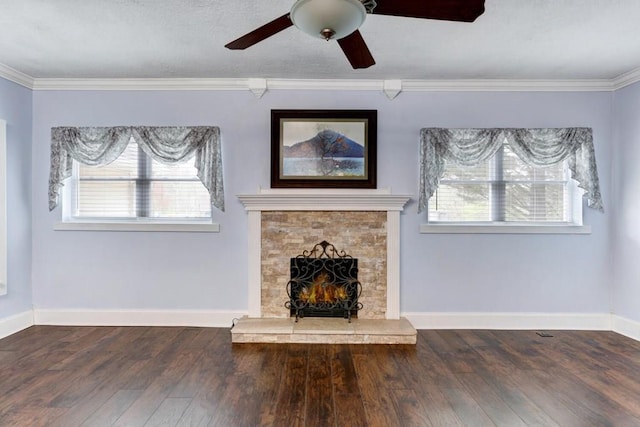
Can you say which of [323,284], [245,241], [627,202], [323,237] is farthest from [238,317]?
[627,202]

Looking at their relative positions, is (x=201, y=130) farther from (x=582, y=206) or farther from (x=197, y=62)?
(x=582, y=206)

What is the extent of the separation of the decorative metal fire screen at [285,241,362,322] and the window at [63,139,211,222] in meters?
1.19

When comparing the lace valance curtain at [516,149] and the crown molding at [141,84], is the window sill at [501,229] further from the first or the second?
the crown molding at [141,84]

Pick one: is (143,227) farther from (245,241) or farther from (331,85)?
(331,85)

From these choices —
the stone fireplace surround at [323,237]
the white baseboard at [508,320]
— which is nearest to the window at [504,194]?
the stone fireplace surround at [323,237]

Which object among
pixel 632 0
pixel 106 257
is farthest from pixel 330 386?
pixel 632 0

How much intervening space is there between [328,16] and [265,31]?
1.63ft

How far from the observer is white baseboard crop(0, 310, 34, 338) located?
11.7 ft

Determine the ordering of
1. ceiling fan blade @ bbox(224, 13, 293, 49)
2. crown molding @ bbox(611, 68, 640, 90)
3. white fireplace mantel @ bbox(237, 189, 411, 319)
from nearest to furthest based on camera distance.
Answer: ceiling fan blade @ bbox(224, 13, 293, 49) → crown molding @ bbox(611, 68, 640, 90) → white fireplace mantel @ bbox(237, 189, 411, 319)

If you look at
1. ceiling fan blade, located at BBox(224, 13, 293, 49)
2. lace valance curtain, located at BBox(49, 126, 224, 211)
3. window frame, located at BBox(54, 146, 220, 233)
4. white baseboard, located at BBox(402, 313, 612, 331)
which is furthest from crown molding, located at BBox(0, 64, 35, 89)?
white baseboard, located at BBox(402, 313, 612, 331)

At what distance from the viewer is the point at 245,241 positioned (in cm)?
393

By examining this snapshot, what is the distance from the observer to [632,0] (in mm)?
2369

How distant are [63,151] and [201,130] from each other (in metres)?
1.48

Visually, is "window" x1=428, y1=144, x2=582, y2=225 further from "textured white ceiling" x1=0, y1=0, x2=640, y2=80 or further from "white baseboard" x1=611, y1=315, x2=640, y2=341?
"white baseboard" x1=611, y1=315, x2=640, y2=341
